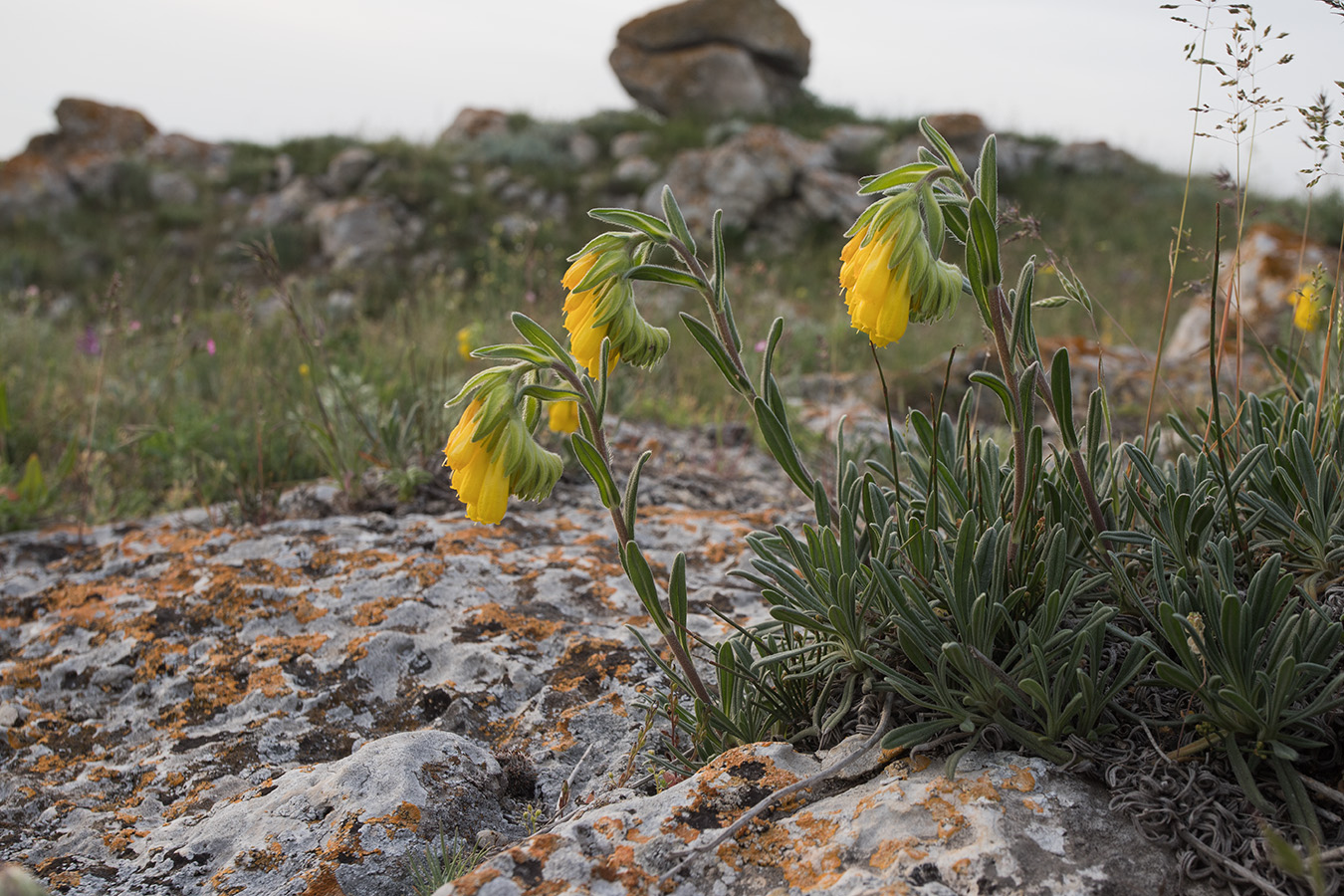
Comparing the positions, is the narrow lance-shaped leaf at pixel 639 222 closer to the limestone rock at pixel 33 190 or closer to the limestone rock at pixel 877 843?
the limestone rock at pixel 877 843

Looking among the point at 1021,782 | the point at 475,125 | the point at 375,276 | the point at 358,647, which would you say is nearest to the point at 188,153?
the point at 475,125

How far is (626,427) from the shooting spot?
4.07 metres

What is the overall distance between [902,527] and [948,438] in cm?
37

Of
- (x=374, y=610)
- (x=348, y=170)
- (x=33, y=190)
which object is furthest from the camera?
(x=348, y=170)

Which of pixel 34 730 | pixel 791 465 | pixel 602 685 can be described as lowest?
pixel 34 730

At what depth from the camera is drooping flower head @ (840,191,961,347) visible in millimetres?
1317

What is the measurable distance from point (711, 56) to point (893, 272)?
805 inches

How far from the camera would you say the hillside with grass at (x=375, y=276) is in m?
3.54

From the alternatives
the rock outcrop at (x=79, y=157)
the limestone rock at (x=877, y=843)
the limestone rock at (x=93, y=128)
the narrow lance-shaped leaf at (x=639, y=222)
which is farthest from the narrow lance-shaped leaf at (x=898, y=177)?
the limestone rock at (x=93, y=128)

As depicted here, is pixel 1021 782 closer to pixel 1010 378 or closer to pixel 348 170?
pixel 1010 378

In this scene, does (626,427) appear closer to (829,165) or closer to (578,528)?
(578,528)

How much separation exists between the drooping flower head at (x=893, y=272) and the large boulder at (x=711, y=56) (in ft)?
64.1

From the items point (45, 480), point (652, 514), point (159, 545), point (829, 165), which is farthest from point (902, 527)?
point (829, 165)

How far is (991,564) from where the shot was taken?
146 centimetres
